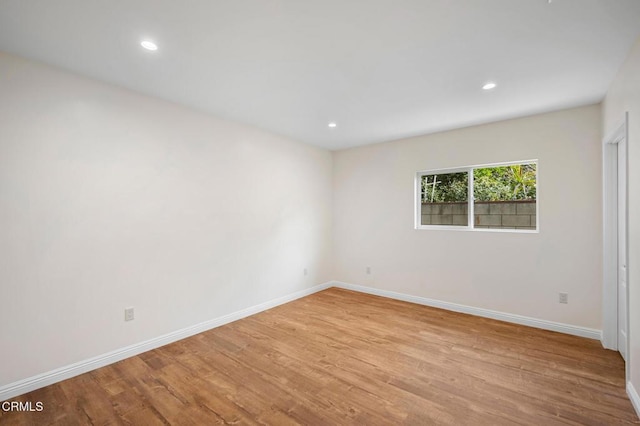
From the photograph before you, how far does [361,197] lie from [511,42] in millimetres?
3184

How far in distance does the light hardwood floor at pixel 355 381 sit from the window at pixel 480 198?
134 cm

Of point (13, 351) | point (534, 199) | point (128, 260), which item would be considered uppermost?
point (534, 199)

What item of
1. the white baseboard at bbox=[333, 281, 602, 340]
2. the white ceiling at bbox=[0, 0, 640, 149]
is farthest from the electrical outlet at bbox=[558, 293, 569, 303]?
the white ceiling at bbox=[0, 0, 640, 149]

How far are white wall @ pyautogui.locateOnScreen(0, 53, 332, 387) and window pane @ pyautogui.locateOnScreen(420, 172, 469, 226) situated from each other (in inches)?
98.0

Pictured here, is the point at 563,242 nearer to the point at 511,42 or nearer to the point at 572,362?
the point at 572,362

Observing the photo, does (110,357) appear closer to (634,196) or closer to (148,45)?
(148,45)

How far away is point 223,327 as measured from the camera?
344cm

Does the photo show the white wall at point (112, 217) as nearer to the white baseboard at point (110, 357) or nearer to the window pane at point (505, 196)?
the white baseboard at point (110, 357)

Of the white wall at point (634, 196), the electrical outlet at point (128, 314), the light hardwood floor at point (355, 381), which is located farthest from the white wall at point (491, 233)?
the electrical outlet at point (128, 314)

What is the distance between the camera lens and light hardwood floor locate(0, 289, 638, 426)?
6.31 ft

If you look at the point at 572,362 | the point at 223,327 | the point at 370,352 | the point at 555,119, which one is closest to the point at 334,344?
the point at 370,352

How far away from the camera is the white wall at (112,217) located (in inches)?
85.9

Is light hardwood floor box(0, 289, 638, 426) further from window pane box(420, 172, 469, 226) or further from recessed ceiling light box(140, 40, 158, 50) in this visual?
recessed ceiling light box(140, 40, 158, 50)

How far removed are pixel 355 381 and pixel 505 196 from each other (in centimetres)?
303
